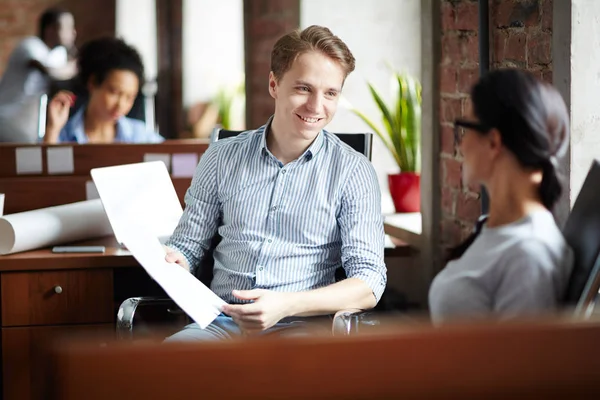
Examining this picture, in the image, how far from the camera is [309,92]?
78.3 inches

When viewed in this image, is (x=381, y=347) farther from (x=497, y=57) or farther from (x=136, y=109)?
(x=136, y=109)

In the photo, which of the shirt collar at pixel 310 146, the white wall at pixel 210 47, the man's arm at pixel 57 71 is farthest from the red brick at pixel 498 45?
the white wall at pixel 210 47

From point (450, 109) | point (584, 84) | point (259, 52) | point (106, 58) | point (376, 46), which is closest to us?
point (584, 84)

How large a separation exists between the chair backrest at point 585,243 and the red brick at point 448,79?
117 cm

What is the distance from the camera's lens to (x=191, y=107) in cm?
669

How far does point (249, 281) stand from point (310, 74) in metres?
0.49

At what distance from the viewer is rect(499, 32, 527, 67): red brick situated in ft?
6.66

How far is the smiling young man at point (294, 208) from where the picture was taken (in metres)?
1.98

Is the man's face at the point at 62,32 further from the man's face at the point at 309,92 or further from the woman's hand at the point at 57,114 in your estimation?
the man's face at the point at 309,92

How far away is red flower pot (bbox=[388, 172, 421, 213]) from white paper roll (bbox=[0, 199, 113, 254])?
A: 3.20 ft

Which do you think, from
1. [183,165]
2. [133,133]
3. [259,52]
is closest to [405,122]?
[183,165]

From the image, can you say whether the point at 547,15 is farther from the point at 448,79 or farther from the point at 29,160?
the point at 29,160

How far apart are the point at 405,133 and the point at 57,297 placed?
4.15 feet

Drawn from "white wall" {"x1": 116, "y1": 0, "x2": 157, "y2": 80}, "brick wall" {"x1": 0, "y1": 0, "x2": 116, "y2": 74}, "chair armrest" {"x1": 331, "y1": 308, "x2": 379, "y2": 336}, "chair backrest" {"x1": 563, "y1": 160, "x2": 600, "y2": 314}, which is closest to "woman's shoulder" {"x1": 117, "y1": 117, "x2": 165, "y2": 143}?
"chair armrest" {"x1": 331, "y1": 308, "x2": 379, "y2": 336}
